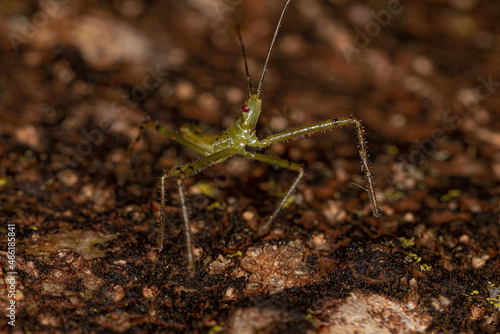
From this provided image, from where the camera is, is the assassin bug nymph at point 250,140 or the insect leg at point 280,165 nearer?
the insect leg at point 280,165

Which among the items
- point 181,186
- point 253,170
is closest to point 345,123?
point 253,170

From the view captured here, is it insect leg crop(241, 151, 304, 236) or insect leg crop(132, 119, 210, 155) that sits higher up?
insect leg crop(132, 119, 210, 155)

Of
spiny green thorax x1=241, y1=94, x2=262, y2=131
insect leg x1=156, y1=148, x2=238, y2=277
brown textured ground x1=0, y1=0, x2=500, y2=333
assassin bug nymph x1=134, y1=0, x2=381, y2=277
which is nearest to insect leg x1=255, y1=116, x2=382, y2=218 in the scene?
assassin bug nymph x1=134, y1=0, x2=381, y2=277

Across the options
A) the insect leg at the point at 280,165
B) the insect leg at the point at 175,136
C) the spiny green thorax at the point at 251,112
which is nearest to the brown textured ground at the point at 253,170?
the insect leg at the point at 280,165

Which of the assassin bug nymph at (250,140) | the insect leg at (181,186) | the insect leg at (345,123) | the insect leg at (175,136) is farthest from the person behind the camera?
the insect leg at (175,136)

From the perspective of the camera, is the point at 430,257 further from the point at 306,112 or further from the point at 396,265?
the point at 306,112

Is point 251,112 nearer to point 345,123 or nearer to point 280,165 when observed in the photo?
point 280,165

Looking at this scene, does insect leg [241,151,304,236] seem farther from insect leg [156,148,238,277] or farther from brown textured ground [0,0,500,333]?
insect leg [156,148,238,277]

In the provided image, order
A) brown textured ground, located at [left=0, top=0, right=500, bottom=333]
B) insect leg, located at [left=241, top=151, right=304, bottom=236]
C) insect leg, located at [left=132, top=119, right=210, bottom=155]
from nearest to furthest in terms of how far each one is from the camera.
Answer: brown textured ground, located at [left=0, top=0, right=500, bottom=333] < insect leg, located at [left=241, top=151, right=304, bottom=236] < insect leg, located at [left=132, top=119, right=210, bottom=155]

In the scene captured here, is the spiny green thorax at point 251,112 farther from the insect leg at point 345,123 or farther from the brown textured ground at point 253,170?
the brown textured ground at point 253,170

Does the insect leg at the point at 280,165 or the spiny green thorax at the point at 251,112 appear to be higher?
the spiny green thorax at the point at 251,112
